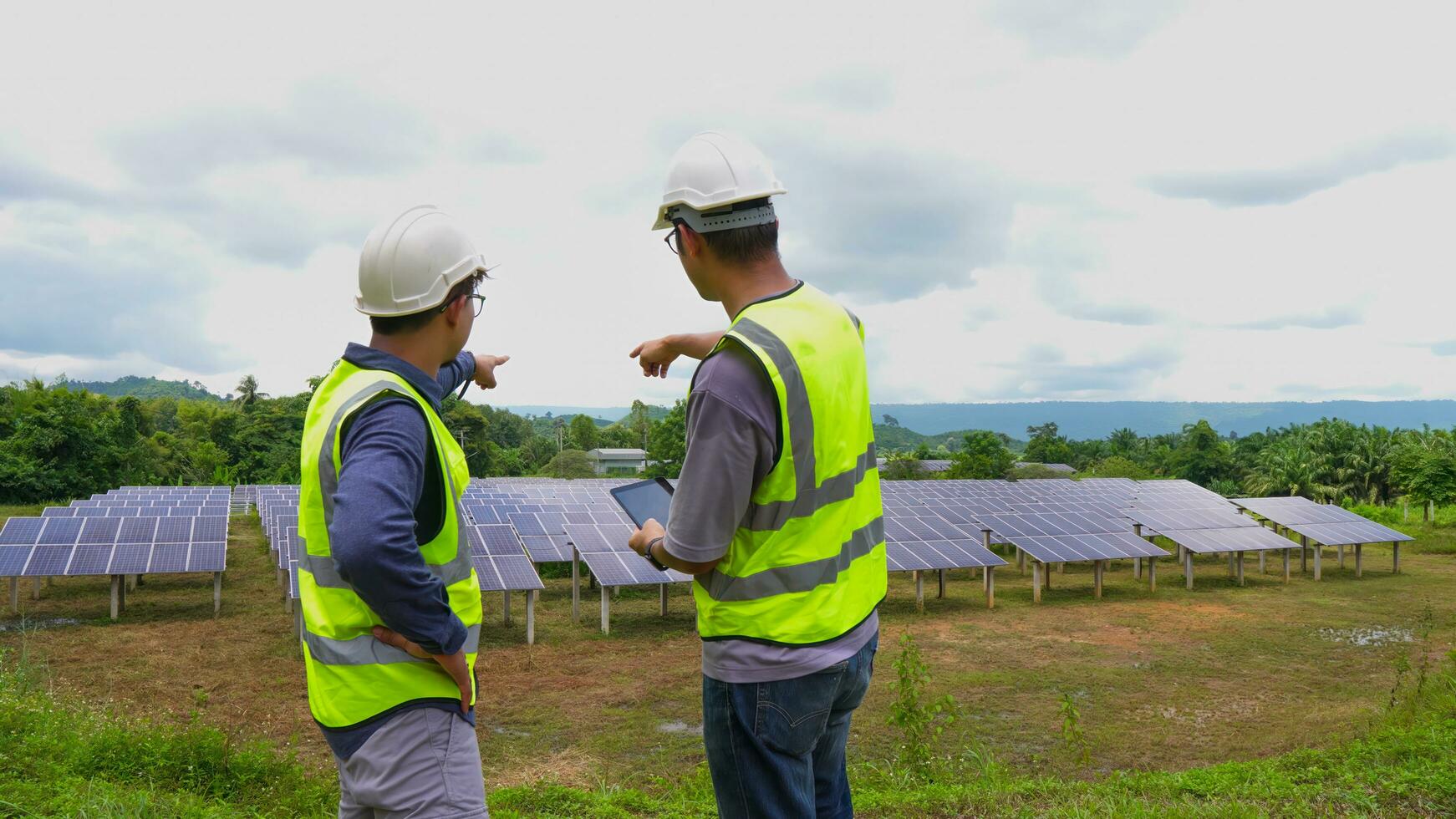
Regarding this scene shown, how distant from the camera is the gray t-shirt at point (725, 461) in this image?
1975mm

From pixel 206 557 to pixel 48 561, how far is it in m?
2.11

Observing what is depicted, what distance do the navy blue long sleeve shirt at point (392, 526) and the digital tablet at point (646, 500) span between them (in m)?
0.56

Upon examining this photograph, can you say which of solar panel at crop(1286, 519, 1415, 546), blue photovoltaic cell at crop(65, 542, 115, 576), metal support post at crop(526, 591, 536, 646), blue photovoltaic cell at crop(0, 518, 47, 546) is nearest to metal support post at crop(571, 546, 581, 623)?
metal support post at crop(526, 591, 536, 646)

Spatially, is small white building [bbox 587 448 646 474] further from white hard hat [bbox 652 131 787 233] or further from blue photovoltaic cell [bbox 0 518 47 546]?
white hard hat [bbox 652 131 787 233]

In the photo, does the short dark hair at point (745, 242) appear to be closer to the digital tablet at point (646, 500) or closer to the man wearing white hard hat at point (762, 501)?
the man wearing white hard hat at point (762, 501)

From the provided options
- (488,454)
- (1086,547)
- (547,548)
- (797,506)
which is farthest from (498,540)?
(488,454)

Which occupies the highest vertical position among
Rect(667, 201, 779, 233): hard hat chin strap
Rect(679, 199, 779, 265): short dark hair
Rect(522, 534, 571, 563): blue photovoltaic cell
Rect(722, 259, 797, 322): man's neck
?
Rect(667, 201, 779, 233): hard hat chin strap

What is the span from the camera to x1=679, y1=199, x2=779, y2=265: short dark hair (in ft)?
7.33

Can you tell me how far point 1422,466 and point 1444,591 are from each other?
13567 mm

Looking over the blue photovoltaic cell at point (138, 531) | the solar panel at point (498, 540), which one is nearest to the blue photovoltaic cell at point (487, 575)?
the solar panel at point (498, 540)

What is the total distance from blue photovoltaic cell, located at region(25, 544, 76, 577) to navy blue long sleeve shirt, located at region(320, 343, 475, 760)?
47.3ft

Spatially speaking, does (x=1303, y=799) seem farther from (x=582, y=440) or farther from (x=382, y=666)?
Answer: (x=582, y=440)

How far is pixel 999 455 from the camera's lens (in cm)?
4366

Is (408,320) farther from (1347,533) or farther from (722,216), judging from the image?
(1347,533)
